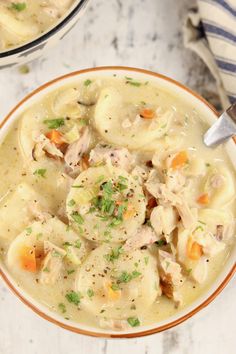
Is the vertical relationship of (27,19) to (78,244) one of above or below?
above

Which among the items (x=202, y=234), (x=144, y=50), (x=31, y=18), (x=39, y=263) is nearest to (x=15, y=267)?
(x=39, y=263)

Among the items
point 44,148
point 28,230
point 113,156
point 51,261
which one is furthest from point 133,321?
point 44,148

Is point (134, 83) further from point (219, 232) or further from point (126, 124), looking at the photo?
point (219, 232)

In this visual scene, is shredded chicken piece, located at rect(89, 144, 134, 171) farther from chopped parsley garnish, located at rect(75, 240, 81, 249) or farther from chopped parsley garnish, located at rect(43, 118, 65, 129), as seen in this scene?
chopped parsley garnish, located at rect(75, 240, 81, 249)

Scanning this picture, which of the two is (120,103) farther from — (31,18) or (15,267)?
(15,267)

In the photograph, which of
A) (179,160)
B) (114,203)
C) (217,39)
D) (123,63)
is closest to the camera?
(114,203)

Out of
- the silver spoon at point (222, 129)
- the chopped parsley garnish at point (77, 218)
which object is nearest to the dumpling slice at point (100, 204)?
the chopped parsley garnish at point (77, 218)

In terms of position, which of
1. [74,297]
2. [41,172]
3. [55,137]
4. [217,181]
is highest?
[55,137]

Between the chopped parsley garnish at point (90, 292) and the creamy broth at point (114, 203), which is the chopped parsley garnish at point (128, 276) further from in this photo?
the chopped parsley garnish at point (90, 292)
